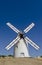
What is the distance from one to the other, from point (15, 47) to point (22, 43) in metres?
2.24

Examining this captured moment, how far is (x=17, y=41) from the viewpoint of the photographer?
6081cm

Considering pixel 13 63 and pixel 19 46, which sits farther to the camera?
pixel 19 46

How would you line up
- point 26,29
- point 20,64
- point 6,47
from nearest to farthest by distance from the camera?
point 20,64
point 6,47
point 26,29

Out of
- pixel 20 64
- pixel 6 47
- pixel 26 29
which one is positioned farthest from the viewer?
pixel 26 29

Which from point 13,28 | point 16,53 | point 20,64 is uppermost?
point 13,28

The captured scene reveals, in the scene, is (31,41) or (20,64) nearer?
(20,64)

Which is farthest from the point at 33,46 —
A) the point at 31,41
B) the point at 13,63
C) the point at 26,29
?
the point at 13,63

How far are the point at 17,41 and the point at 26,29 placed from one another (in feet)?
19.5

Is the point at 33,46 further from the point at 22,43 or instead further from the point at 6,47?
the point at 6,47

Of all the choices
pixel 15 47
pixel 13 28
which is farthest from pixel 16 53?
pixel 13 28

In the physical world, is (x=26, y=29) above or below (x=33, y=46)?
above

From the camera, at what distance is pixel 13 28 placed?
65125mm

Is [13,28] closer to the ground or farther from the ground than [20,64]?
farther from the ground

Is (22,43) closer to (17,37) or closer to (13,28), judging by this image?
(17,37)
